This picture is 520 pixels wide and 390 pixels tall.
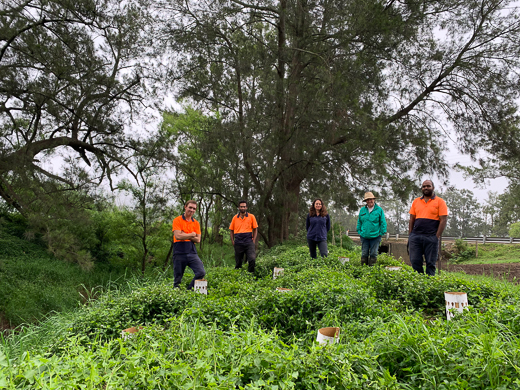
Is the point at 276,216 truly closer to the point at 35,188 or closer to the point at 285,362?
the point at 35,188

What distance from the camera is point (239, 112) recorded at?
12.2 m

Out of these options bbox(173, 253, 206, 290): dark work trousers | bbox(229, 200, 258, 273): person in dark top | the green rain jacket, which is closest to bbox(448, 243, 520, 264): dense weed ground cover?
the green rain jacket

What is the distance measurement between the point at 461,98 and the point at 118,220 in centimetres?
1292

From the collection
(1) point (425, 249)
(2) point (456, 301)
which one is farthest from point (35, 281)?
(2) point (456, 301)

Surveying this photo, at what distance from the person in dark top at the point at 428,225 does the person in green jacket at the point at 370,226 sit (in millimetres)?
873

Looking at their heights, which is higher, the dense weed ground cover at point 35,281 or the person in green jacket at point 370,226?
the person in green jacket at point 370,226

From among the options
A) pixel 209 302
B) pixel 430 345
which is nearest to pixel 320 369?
pixel 430 345

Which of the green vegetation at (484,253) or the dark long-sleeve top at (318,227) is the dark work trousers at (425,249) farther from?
the green vegetation at (484,253)

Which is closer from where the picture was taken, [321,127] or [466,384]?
[466,384]

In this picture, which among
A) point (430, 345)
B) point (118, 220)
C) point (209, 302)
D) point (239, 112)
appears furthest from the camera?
point (118, 220)

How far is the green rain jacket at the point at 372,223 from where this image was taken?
23.6 ft

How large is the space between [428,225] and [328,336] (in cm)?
386

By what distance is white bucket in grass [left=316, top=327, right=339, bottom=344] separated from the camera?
291 cm

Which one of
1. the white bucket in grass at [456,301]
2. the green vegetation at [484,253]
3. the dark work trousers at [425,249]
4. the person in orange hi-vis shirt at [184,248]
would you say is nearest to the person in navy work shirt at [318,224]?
the dark work trousers at [425,249]
